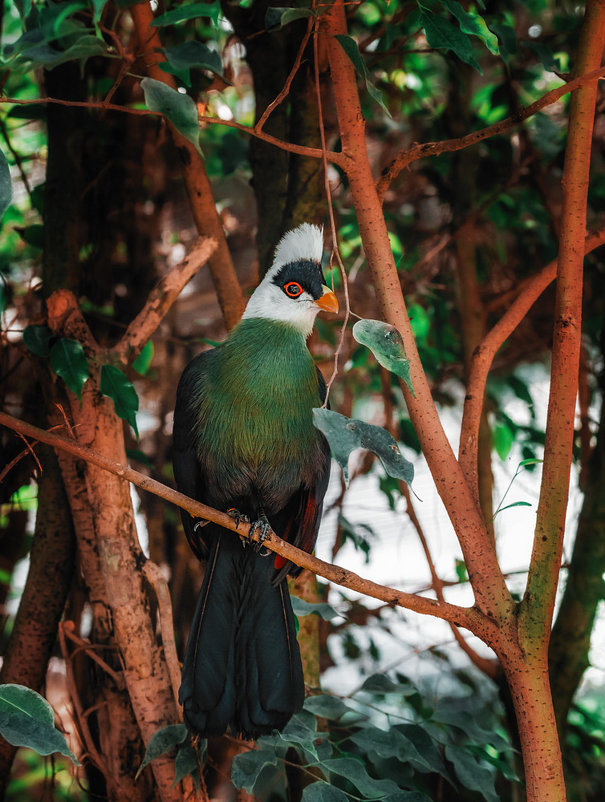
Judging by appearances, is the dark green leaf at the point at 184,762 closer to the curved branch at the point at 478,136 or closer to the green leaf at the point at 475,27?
the curved branch at the point at 478,136

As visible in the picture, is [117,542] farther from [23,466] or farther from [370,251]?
[370,251]

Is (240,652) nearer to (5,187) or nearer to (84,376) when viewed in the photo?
(84,376)

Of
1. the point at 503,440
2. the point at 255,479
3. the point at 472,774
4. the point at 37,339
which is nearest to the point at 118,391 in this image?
the point at 37,339

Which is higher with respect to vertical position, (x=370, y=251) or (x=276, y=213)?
(x=276, y=213)

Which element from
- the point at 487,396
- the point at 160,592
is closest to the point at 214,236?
the point at 160,592

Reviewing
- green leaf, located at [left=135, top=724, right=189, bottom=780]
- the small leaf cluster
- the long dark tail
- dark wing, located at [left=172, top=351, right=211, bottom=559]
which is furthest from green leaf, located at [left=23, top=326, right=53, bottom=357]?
green leaf, located at [left=135, top=724, right=189, bottom=780]

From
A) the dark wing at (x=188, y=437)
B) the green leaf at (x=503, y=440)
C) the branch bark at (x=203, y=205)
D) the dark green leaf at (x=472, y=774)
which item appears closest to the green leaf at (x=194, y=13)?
the branch bark at (x=203, y=205)

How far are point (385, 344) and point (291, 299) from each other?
0.77 metres

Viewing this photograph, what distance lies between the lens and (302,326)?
174cm

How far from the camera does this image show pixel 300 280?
1731mm

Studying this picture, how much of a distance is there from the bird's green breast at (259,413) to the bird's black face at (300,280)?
0.40 ft

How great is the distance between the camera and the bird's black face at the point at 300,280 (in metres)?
1.72

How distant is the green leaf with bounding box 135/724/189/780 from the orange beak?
0.93 m

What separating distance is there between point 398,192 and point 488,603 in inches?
77.0
